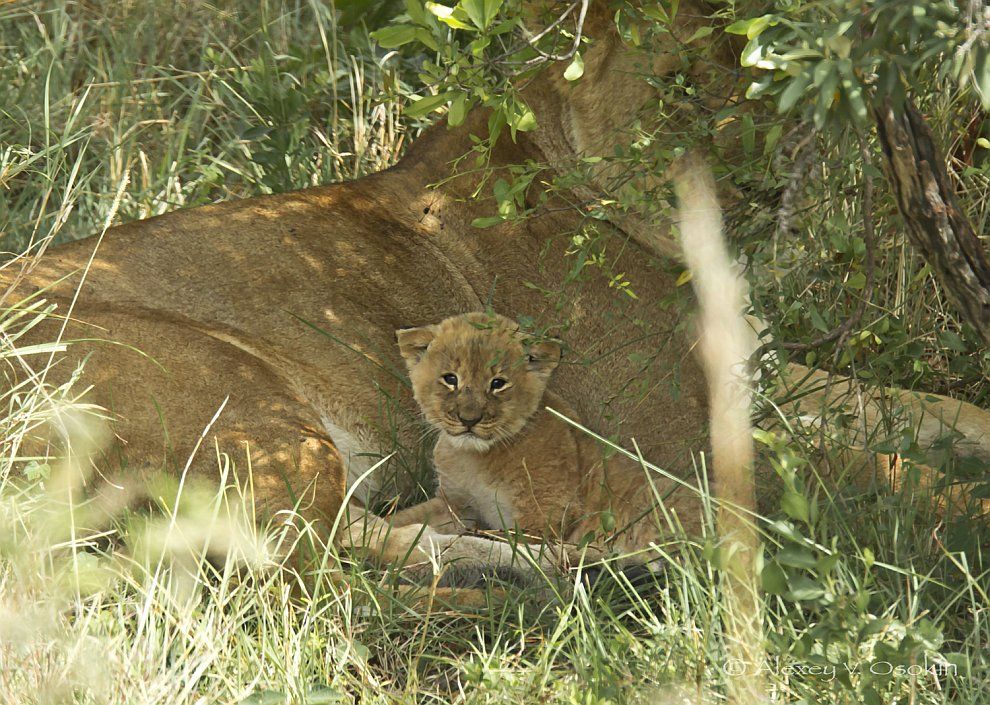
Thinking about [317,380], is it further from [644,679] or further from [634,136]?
[644,679]

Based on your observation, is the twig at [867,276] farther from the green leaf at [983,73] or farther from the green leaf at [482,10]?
the green leaf at [482,10]

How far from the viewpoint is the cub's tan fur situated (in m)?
3.31

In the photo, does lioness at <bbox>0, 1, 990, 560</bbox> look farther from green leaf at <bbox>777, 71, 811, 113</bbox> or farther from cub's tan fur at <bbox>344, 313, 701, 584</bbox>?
green leaf at <bbox>777, 71, 811, 113</bbox>

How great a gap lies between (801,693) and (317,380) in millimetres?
1703

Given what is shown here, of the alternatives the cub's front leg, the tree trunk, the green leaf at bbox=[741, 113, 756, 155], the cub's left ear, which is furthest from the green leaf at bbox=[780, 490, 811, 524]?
the cub's front leg

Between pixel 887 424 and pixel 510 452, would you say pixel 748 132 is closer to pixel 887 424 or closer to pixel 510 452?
pixel 887 424

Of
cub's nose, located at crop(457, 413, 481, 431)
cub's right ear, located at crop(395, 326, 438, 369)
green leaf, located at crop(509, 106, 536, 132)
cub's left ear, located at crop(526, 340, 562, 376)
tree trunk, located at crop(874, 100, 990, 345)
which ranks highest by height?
green leaf, located at crop(509, 106, 536, 132)

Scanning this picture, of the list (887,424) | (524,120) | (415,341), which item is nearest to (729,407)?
(887,424)

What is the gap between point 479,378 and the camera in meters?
3.38

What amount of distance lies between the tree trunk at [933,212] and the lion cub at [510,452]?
1.13 metres

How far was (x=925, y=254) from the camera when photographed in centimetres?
236

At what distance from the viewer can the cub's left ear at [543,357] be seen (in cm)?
337

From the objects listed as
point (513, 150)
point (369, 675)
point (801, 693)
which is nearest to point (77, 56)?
point (513, 150)

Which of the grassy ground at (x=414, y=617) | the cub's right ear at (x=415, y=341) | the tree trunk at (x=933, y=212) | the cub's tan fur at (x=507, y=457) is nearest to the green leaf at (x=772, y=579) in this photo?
the grassy ground at (x=414, y=617)
